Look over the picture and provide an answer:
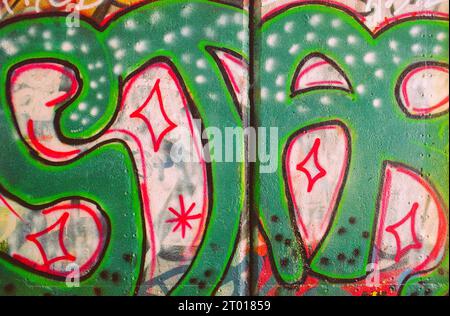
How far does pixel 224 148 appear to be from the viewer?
2.75 m

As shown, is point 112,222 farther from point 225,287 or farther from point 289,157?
point 289,157

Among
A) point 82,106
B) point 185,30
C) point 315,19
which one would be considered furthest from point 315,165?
point 82,106

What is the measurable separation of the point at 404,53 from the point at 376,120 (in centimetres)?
43

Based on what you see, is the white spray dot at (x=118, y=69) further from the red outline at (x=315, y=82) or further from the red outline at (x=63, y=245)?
the red outline at (x=315, y=82)

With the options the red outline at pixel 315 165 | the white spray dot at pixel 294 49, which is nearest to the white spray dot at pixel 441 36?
the white spray dot at pixel 294 49

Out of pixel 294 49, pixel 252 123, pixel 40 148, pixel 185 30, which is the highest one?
pixel 185 30

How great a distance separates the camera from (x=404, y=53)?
9.07 feet

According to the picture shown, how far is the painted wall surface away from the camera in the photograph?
8.89 feet

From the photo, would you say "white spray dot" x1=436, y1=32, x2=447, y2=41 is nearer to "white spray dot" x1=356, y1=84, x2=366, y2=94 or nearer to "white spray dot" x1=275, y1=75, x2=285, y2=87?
"white spray dot" x1=356, y1=84, x2=366, y2=94

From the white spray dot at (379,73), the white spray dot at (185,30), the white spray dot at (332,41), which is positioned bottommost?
the white spray dot at (379,73)

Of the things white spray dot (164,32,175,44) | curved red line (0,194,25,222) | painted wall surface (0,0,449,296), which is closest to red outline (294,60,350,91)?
painted wall surface (0,0,449,296)

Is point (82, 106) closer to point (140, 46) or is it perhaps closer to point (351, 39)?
point (140, 46)

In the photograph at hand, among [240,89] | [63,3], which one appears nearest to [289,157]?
[240,89]

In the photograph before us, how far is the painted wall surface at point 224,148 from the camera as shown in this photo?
2.71m
